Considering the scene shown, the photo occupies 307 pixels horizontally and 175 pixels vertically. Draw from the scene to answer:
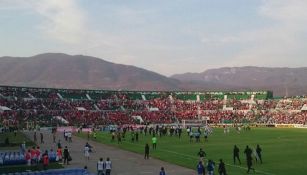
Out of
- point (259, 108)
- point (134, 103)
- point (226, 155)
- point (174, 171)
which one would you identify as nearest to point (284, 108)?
point (259, 108)

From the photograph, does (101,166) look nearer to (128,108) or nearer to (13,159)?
(13,159)

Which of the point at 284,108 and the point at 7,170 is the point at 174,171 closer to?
the point at 7,170

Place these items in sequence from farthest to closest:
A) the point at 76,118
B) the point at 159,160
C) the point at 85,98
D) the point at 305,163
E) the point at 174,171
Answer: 1. the point at 85,98
2. the point at 76,118
3. the point at 159,160
4. the point at 305,163
5. the point at 174,171

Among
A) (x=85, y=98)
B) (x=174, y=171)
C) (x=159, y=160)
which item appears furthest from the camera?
(x=85, y=98)

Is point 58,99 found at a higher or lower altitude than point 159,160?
higher

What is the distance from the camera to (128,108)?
11400 cm

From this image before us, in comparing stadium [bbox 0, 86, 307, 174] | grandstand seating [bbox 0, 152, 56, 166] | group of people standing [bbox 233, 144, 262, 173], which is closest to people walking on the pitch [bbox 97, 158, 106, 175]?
grandstand seating [bbox 0, 152, 56, 166]

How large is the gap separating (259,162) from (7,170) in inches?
748

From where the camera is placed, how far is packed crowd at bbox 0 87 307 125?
9594cm

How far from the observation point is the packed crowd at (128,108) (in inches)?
3777

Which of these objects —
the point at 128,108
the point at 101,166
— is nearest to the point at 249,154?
the point at 101,166

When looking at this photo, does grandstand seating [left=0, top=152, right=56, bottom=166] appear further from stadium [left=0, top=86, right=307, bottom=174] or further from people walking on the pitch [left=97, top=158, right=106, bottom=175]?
stadium [left=0, top=86, right=307, bottom=174]

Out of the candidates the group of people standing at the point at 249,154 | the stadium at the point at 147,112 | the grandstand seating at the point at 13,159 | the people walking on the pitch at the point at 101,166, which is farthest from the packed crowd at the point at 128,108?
the group of people standing at the point at 249,154

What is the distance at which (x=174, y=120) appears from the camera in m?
108
